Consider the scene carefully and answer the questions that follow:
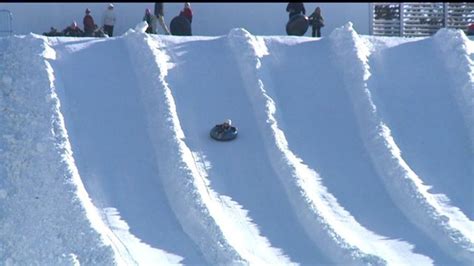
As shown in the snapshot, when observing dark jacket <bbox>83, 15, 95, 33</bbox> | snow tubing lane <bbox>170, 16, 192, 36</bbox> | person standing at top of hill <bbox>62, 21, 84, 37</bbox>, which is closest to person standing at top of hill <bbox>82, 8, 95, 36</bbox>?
dark jacket <bbox>83, 15, 95, 33</bbox>

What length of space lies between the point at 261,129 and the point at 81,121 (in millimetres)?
2277

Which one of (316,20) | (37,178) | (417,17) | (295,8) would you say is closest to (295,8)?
(295,8)

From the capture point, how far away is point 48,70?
1580 centimetres

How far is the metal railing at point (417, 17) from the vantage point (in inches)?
848

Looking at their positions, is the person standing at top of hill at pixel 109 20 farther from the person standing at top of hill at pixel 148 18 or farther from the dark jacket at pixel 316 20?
the dark jacket at pixel 316 20

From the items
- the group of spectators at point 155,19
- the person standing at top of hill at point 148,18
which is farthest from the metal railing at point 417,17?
the person standing at top of hill at point 148,18

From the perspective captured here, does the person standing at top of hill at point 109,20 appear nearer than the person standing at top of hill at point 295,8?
Yes

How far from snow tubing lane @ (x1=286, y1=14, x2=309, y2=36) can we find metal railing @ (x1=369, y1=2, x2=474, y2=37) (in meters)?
2.40

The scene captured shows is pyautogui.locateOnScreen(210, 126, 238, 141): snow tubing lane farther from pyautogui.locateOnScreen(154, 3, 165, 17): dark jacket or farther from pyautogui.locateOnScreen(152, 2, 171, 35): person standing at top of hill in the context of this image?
pyautogui.locateOnScreen(154, 3, 165, 17): dark jacket

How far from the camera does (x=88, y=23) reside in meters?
19.1

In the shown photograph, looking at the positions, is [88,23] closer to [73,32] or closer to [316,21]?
[73,32]

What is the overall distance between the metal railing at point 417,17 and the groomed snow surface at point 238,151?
3.71 m

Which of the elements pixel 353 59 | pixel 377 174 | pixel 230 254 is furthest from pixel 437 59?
pixel 230 254

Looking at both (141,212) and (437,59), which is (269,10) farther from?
(141,212)
